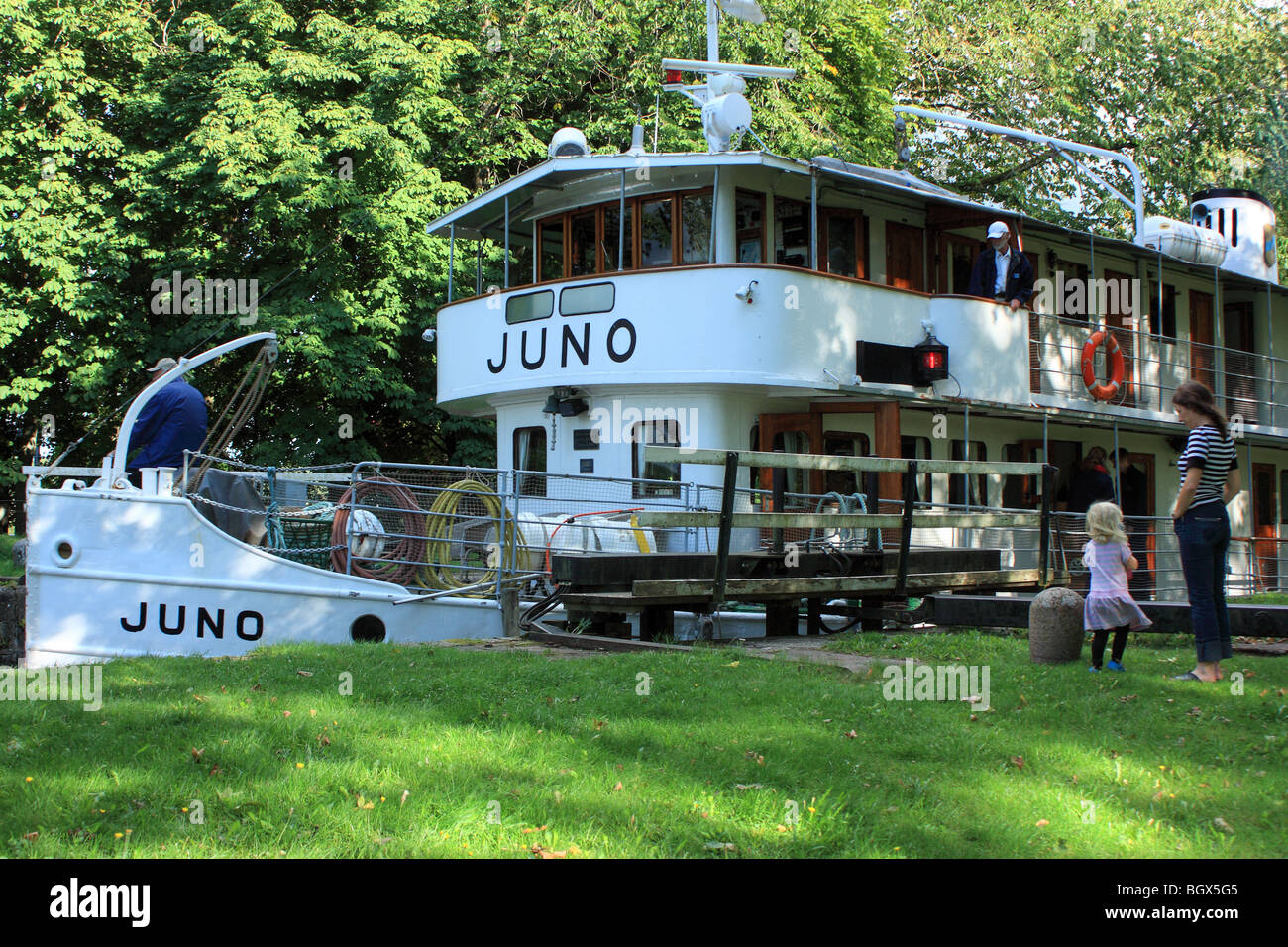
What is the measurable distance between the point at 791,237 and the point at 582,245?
2.78 metres

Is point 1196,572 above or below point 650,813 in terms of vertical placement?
above

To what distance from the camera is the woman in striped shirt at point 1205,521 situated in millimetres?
7324

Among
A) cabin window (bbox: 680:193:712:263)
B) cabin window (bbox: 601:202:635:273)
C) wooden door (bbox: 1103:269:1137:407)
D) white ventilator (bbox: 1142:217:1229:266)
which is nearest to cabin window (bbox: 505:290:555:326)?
cabin window (bbox: 601:202:635:273)

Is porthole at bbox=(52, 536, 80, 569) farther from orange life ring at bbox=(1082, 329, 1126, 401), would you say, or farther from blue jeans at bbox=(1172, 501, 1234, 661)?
orange life ring at bbox=(1082, 329, 1126, 401)

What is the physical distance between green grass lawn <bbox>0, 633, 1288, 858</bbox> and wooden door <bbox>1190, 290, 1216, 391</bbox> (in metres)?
14.6

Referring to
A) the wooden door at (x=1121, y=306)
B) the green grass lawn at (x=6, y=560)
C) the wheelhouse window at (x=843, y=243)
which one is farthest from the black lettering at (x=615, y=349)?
the green grass lawn at (x=6, y=560)

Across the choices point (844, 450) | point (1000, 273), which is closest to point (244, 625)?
point (844, 450)

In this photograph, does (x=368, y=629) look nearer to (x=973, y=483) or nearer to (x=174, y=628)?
(x=174, y=628)

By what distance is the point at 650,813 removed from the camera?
4.58 metres

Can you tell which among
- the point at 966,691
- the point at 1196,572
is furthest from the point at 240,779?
the point at 1196,572

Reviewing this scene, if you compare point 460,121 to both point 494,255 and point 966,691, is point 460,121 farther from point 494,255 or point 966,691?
point 966,691

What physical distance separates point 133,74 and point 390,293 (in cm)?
651

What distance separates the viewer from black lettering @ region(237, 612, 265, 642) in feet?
36.1

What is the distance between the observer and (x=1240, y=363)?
22250mm
